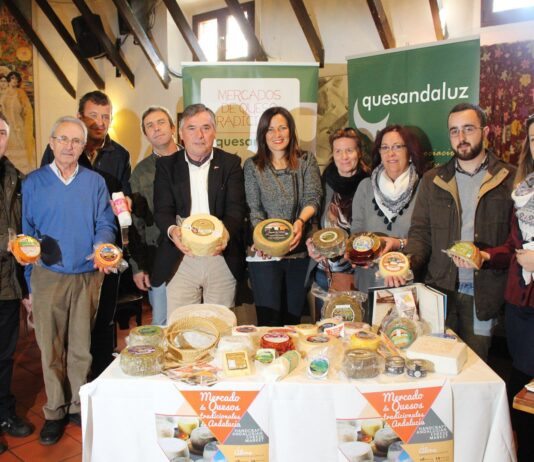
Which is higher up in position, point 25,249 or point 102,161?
point 102,161

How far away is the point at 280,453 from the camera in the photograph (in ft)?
5.53

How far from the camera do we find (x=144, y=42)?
669 centimetres

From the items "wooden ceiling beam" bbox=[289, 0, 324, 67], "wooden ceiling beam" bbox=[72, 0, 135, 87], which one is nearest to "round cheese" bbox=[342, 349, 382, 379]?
"wooden ceiling beam" bbox=[289, 0, 324, 67]

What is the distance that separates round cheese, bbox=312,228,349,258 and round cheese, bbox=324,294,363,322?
0.33 metres

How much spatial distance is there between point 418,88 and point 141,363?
2.63 m

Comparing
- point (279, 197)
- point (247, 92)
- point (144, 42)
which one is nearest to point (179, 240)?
point (279, 197)

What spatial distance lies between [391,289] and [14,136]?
731 cm

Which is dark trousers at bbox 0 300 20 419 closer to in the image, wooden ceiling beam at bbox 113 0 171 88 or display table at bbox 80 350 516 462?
display table at bbox 80 350 516 462

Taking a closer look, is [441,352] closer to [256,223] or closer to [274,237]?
[274,237]

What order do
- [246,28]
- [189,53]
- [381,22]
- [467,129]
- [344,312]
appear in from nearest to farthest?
[344,312] → [467,129] → [381,22] → [246,28] → [189,53]

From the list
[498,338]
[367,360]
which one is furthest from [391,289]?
[498,338]

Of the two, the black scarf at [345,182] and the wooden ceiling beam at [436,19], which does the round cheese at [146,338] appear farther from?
the wooden ceiling beam at [436,19]

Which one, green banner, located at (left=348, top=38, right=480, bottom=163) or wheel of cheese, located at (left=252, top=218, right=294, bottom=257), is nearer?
wheel of cheese, located at (left=252, top=218, right=294, bottom=257)

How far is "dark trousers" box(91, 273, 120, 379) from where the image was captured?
2936 mm
